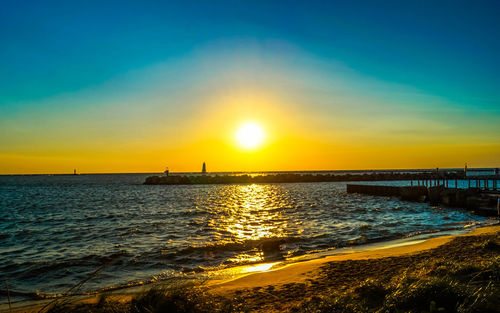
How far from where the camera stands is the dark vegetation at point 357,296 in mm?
5070

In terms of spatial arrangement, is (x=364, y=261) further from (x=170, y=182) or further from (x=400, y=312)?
(x=170, y=182)

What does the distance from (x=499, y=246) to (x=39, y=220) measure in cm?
2887

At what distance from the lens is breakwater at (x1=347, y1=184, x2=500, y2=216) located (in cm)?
2781

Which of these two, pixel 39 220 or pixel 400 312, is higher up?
pixel 400 312

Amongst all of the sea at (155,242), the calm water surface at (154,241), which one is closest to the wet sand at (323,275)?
the sea at (155,242)

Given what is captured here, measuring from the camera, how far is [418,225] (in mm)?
20656

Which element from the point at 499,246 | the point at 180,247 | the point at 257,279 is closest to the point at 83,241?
the point at 180,247

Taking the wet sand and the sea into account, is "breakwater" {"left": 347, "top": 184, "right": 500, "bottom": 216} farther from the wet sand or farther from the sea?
the wet sand

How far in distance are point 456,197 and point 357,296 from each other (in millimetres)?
32553

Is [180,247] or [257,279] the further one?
[180,247]

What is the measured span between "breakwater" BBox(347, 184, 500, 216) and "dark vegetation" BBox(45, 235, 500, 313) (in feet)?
81.5

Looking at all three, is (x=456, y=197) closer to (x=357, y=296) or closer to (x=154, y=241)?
(x=154, y=241)

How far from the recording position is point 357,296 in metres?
6.11

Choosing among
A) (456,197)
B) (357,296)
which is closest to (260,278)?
(357,296)
